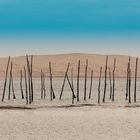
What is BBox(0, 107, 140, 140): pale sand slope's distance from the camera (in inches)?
532

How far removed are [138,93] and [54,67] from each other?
3442cm

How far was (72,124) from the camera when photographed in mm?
15305

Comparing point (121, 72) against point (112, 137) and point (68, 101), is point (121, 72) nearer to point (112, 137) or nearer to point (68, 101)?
point (68, 101)

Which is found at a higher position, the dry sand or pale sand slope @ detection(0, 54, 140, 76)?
pale sand slope @ detection(0, 54, 140, 76)

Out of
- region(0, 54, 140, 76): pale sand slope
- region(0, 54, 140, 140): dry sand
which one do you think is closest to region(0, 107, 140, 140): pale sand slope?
region(0, 54, 140, 140): dry sand

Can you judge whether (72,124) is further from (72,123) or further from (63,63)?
(63,63)

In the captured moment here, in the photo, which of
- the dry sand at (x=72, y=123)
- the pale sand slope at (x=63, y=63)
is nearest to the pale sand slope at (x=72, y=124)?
the dry sand at (x=72, y=123)

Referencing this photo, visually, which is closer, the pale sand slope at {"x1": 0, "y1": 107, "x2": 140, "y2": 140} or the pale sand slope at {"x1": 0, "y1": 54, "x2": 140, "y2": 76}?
the pale sand slope at {"x1": 0, "y1": 107, "x2": 140, "y2": 140}

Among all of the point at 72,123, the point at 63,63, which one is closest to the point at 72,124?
the point at 72,123

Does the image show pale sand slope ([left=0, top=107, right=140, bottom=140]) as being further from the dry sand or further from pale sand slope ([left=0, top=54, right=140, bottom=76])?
pale sand slope ([left=0, top=54, right=140, bottom=76])

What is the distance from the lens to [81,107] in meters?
19.3

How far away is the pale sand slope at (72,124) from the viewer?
13.5 metres

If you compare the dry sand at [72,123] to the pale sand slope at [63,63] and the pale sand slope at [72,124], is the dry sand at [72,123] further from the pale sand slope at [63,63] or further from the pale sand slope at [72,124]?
the pale sand slope at [63,63]

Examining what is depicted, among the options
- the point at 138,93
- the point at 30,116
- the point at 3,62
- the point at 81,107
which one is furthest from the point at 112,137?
the point at 3,62
